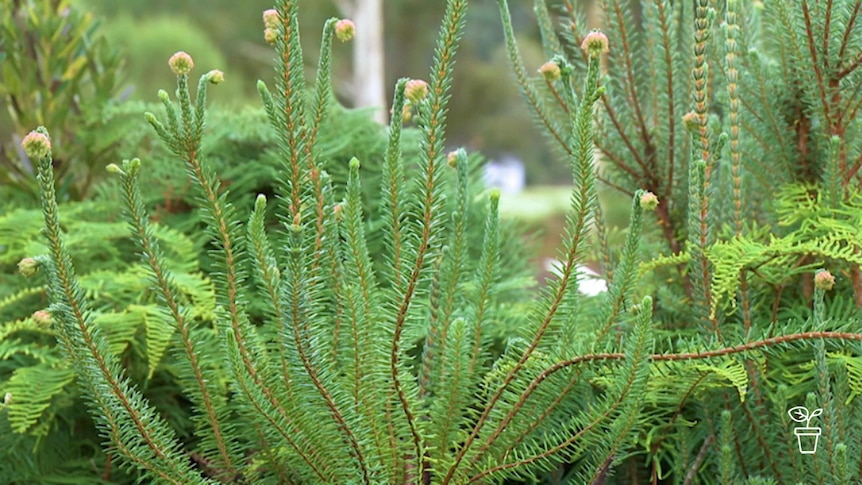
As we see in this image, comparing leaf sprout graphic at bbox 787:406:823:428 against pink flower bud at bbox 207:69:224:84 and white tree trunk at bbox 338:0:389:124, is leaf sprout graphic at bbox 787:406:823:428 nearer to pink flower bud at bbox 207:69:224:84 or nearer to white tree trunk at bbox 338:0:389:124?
pink flower bud at bbox 207:69:224:84

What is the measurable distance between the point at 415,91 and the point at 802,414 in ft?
1.65

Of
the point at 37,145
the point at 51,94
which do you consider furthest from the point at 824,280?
the point at 51,94

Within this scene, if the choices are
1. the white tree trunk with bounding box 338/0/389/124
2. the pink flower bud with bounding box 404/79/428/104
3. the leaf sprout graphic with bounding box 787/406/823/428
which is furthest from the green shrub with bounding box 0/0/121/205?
the white tree trunk with bounding box 338/0/389/124

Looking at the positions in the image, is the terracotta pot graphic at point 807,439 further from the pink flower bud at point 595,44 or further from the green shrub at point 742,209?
the pink flower bud at point 595,44

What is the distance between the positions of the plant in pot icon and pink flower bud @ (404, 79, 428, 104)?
461 mm

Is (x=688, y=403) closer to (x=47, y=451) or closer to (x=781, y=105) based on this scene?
(x=781, y=105)

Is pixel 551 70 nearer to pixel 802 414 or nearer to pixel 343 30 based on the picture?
pixel 343 30

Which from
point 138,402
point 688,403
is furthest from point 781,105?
point 138,402

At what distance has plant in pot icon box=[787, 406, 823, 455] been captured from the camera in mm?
794

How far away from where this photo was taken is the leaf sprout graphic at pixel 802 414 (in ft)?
2.58

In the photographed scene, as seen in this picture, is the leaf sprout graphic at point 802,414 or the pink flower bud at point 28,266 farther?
the leaf sprout graphic at point 802,414

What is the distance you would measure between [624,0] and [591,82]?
53cm

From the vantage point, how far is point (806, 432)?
31.9 inches

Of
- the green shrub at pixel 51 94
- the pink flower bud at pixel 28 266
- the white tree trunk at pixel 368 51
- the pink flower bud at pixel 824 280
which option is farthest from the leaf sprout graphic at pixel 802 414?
the white tree trunk at pixel 368 51
